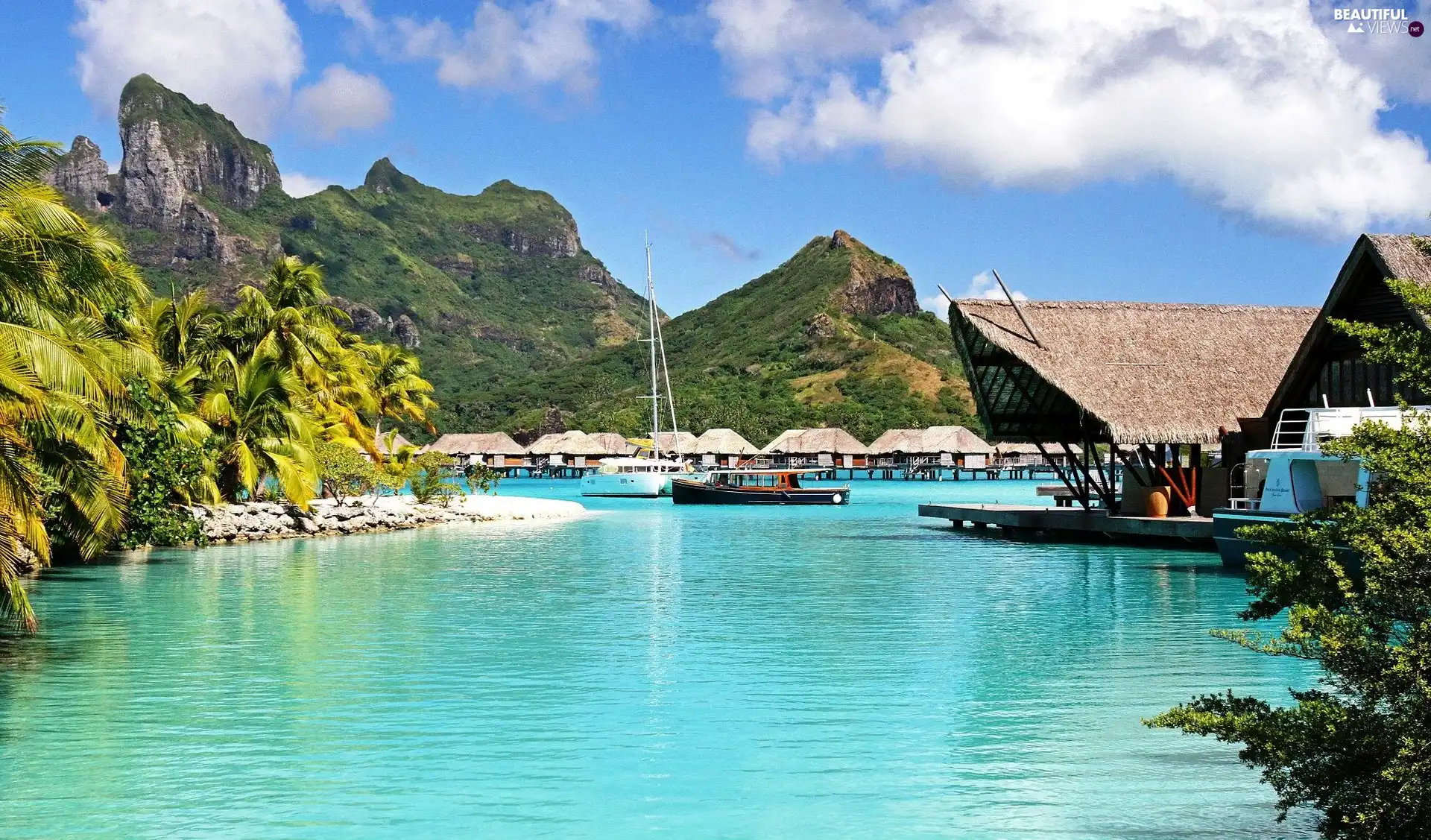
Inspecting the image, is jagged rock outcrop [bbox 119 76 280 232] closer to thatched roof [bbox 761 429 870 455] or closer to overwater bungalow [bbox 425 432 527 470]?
overwater bungalow [bbox 425 432 527 470]

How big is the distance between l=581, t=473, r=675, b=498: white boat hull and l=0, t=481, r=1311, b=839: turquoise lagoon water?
40876mm

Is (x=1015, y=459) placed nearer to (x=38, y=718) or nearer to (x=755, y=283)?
(x=755, y=283)

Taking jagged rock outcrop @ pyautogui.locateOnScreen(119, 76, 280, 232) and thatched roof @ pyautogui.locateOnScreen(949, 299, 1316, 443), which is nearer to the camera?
thatched roof @ pyautogui.locateOnScreen(949, 299, 1316, 443)

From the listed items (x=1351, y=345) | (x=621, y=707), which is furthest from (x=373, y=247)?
(x=621, y=707)

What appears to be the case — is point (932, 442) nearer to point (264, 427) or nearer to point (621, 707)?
point (264, 427)

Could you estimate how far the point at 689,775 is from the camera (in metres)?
8.02

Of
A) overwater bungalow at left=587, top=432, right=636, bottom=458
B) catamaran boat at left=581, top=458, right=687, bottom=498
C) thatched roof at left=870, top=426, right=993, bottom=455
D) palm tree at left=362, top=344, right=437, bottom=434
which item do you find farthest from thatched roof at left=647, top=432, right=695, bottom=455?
palm tree at left=362, top=344, right=437, bottom=434

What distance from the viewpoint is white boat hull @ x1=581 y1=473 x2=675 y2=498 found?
61.5m

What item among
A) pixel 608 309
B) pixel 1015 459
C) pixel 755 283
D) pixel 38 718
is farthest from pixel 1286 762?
pixel 608 309

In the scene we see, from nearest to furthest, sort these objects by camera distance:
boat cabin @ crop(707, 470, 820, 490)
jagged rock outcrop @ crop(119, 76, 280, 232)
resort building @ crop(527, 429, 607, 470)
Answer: boat cabin @ crop(707, 470, 820, 490) < resort building @ crop(527, 429, 607, 470) < jagged rock outcrop @ crop(119, 76, 280, 232)

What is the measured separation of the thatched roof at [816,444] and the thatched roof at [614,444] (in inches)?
396

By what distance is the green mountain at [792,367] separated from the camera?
10229cm

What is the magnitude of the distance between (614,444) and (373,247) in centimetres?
7939

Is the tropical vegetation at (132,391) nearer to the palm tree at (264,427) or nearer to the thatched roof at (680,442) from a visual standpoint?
the palm tree at (264,427)
